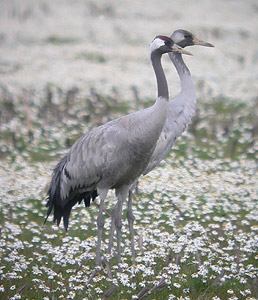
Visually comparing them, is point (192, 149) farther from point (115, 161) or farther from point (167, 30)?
point (167, 30)

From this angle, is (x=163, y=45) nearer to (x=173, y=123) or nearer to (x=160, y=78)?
(x=160, y=78)

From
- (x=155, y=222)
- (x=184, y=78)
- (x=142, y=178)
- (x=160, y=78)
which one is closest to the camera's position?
(x=160, y=78)

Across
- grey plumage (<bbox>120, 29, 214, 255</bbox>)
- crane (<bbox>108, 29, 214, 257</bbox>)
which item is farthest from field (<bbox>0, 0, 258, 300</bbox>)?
grey plumage (<bbox>120, 29, 214, 255</bbox>)

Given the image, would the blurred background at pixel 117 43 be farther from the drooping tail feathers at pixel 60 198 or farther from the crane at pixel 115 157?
the crane at pixel 115 157

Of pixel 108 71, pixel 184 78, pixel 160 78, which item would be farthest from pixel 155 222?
pixel 108 71

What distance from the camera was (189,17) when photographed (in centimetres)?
3039

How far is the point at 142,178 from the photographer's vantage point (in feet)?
39.2

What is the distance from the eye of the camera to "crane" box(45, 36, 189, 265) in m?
7.71

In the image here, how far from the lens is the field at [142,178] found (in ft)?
23.6

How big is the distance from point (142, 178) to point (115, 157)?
408cm

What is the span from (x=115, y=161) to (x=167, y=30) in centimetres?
2031

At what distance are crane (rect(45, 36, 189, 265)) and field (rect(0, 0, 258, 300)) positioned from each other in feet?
1.97

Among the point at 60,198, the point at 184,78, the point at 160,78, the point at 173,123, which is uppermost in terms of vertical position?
the point at 160,78

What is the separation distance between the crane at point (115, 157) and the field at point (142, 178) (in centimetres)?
60
